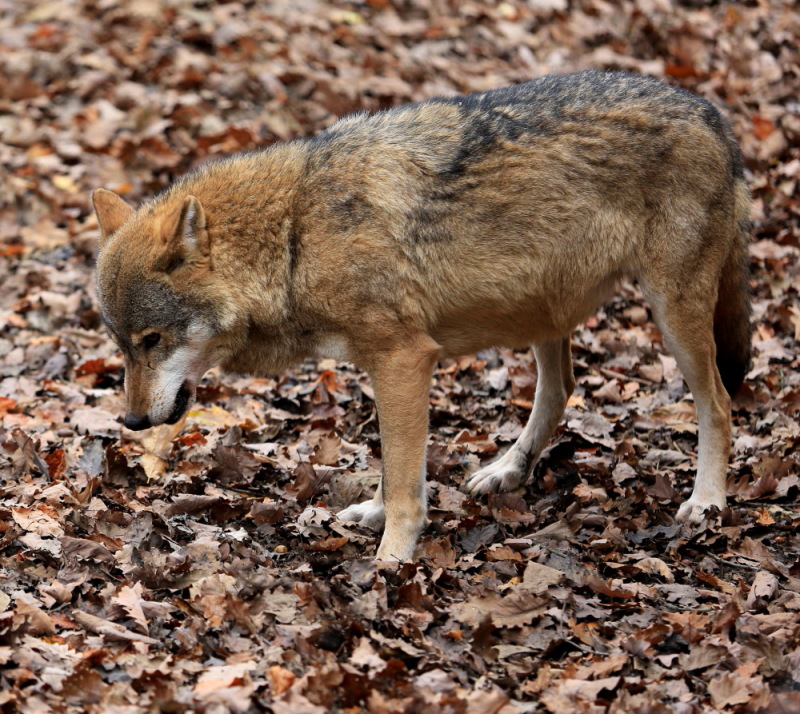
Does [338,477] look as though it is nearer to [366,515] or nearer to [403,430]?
[366,515]

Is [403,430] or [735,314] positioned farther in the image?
[735,314]

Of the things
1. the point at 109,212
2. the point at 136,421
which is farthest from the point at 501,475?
the point at 109,212

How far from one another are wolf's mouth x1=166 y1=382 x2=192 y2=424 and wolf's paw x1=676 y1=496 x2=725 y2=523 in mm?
3050

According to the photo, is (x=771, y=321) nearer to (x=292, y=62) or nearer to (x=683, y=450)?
(x=683, y=450)

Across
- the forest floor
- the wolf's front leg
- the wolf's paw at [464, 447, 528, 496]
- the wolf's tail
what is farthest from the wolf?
the wolf's paw at [464, 447, 528, 496]

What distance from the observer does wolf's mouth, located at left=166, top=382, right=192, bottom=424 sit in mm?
5605

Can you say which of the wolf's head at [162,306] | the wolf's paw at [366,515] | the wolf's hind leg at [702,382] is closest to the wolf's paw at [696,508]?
the wolf's hind leg at [702,382]

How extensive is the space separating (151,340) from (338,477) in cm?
157

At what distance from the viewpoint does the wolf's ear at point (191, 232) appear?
17.1ft

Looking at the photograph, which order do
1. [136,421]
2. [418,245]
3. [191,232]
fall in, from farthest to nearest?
1. [136,421]
2. [418,245]
3. [191,232]

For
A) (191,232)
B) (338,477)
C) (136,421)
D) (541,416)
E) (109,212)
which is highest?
(191,232)

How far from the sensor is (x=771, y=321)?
7.99 metres

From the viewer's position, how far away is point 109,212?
590 centimetres

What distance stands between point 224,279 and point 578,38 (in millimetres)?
8254
